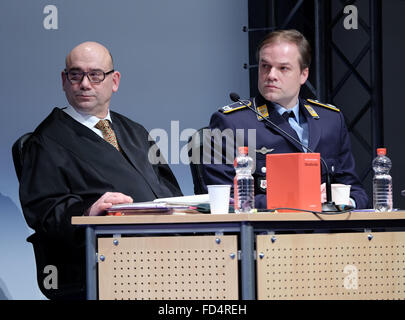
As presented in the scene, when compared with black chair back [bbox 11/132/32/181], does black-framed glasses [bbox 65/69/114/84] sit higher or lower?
higher

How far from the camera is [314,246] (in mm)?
2602

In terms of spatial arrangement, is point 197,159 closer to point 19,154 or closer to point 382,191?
point 19,154

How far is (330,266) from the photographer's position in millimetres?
2607

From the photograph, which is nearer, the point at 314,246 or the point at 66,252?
the point at 314,246

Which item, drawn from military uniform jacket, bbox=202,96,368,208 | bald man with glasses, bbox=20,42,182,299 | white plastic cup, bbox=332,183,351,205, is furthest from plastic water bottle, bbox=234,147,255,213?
bald man with glasses, bbox=20,42,182,299

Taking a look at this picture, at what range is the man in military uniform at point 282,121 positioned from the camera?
3439 mm

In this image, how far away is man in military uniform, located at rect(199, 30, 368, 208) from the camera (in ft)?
11.3

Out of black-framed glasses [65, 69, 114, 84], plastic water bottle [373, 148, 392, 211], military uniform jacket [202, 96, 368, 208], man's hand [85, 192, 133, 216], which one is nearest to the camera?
man's hand [85, 192, 133, 216]

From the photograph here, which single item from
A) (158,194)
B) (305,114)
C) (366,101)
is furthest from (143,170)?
(366,101)

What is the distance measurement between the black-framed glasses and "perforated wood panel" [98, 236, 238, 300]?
130 centimetres

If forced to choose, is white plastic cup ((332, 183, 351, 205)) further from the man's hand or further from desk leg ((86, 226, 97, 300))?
desk leg ((86, 226, 97, 300))
